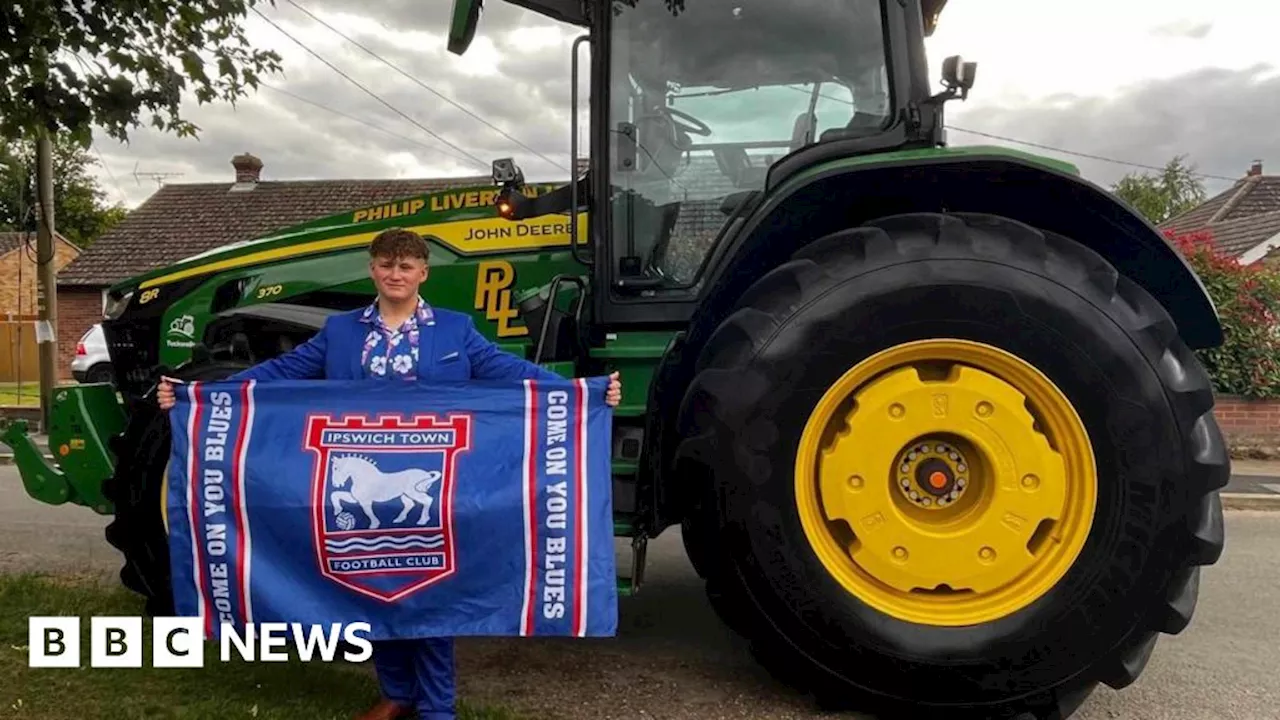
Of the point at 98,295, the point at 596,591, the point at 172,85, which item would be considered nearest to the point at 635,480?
the point at 596,591

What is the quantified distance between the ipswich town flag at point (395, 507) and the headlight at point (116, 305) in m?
2.06

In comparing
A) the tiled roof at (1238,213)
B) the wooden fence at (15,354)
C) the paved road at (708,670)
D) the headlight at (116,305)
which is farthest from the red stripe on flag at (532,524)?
the wooden fence at (15,354)

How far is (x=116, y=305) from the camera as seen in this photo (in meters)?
4.80

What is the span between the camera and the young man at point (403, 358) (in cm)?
291

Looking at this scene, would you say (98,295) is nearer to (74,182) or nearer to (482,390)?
(482,390)

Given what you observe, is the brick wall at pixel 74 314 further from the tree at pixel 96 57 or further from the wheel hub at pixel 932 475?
the wheel hub at pixel 932 475

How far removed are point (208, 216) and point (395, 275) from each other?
23.0 meters

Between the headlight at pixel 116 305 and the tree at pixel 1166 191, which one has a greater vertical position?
the tree at pixel 1166 191

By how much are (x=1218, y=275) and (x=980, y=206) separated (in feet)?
27.1

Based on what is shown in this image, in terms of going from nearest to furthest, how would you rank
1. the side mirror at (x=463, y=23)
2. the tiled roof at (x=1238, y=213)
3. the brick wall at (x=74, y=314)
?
the side mirror at (x=463, y=23)
the tiled roof at (x=1238, y=213)
the brick wall at (x=74, y=314)

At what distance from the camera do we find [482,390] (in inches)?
119

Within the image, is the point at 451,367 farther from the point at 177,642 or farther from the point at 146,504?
the point at 146,504

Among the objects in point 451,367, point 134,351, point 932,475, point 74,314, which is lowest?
point 932,475

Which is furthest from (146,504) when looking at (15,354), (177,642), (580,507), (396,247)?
(15,354)
